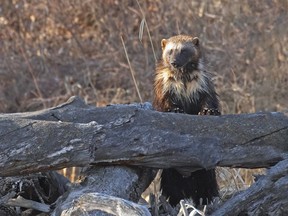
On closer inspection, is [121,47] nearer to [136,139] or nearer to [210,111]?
[210,111]

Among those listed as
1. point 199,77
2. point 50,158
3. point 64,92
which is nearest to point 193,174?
point 199,77

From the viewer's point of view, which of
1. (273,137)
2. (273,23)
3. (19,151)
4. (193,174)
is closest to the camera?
(19,151)

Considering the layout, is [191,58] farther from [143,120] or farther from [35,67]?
[35,67]

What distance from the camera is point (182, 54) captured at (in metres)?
5.16

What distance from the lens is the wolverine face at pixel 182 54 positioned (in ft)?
16.7

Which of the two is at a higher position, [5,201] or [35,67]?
[5,201]

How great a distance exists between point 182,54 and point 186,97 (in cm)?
31

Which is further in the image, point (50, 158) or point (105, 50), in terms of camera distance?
point (105, 50)

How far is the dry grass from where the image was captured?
34.3 feet

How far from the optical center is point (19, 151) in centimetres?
405

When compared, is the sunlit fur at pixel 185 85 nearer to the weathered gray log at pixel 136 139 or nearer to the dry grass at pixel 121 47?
the weathered gray log at pixel 136 139

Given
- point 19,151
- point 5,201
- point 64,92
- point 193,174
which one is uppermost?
point 19,151

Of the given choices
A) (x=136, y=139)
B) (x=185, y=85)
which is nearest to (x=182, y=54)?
(x=185, y=85)

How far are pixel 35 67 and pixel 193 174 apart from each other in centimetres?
674
